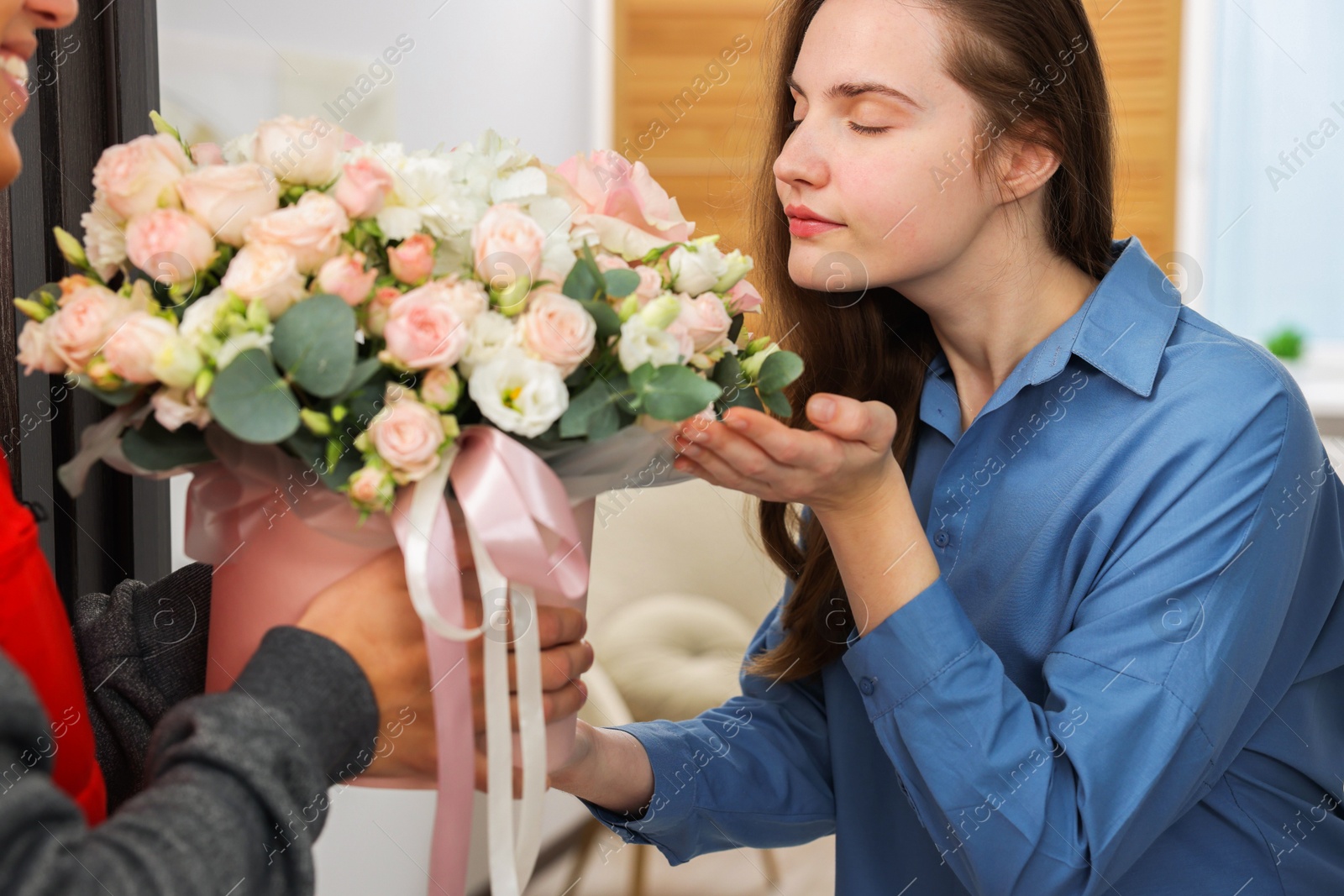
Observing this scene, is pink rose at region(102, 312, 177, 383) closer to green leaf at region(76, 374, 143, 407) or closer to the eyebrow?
green leaf at region(76, 374, 143, 407)

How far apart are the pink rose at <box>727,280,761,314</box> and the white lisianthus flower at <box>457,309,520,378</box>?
0.71ft

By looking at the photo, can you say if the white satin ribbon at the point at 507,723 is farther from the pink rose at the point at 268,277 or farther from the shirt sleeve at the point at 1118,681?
the shirt sleeve at the point at 1118,681

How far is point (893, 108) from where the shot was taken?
3.48 feet

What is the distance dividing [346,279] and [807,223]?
1.90ft

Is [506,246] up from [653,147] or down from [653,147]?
up

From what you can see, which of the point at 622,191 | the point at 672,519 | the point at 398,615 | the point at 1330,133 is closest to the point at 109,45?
the point at 622,191

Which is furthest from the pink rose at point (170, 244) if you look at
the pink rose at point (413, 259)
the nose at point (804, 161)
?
the nose at point (804, 161)

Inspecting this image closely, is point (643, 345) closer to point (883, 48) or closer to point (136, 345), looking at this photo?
point (136, 345)

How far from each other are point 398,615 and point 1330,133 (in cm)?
356

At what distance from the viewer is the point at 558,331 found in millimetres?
658

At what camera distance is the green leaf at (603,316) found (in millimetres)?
695

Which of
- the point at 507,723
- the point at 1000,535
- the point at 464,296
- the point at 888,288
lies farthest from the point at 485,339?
the point at 888,288

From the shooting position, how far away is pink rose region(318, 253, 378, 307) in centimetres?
64

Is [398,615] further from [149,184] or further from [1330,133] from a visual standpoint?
[1330,133]
